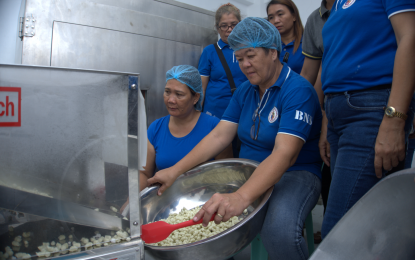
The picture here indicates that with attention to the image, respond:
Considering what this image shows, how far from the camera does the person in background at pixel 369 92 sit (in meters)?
0.68

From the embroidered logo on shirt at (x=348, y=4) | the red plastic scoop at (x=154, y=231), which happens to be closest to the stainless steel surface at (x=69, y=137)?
the red plastic scoop at (x=154, y=231)

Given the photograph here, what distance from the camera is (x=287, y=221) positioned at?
860 millimetres

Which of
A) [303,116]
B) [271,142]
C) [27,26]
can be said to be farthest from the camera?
[27,26]

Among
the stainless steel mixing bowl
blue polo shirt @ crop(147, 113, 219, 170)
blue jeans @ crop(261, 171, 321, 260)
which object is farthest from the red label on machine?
blue polo shirt @ crop(147, 113, 219, 170)

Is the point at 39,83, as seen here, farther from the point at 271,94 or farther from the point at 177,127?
the point at 177,127

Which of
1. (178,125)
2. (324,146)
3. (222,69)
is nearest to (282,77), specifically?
(324,146)

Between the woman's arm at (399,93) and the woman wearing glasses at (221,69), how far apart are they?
3.92 ft

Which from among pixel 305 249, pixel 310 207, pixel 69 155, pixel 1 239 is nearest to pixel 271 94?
pixel 310 207

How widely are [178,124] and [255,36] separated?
26.9 inches

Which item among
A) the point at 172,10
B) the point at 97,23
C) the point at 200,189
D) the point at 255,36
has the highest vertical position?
the point at 172,10

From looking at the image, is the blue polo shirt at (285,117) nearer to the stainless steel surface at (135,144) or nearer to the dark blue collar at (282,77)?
the dark blue collar at (282,77)

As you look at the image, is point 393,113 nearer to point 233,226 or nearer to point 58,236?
point 233,226

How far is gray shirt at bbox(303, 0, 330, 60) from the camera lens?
1274 mm

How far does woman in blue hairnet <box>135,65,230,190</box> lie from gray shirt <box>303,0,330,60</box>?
1.94 ft
